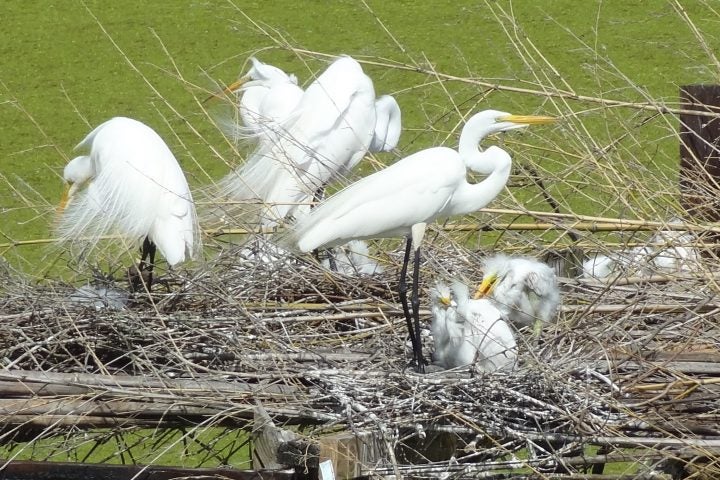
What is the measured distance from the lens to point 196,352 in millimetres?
2814

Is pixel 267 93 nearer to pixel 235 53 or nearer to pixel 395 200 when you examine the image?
pixel 395 200

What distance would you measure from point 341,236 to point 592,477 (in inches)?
35.7

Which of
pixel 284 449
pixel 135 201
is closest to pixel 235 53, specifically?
pixel 135 201

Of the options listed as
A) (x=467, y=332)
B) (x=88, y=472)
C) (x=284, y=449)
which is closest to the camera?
(x=284, y=449)

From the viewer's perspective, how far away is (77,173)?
3.79m

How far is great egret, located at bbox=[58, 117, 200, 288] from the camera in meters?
3.43

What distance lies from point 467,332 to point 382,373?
411mm

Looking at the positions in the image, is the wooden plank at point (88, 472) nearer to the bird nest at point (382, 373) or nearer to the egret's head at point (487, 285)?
the bird nest at point (382, 373)

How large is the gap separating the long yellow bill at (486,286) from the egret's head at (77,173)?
139cm

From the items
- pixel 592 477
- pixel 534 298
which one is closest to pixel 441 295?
pixel 534 298

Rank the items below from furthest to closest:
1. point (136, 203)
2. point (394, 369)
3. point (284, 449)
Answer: point (136, 203) < point (394, 369) < point (284, 449)

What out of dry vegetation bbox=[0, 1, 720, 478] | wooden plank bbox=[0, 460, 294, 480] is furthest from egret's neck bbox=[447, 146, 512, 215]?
wooden plank bbox=[0, 460, 294, 480]

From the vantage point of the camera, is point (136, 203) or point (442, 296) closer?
point (442, 296)

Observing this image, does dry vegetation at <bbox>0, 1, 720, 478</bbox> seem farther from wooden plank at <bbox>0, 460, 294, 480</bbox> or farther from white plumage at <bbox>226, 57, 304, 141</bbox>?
white plumage at <bbox>226, 57, 304, 141</bbox>
